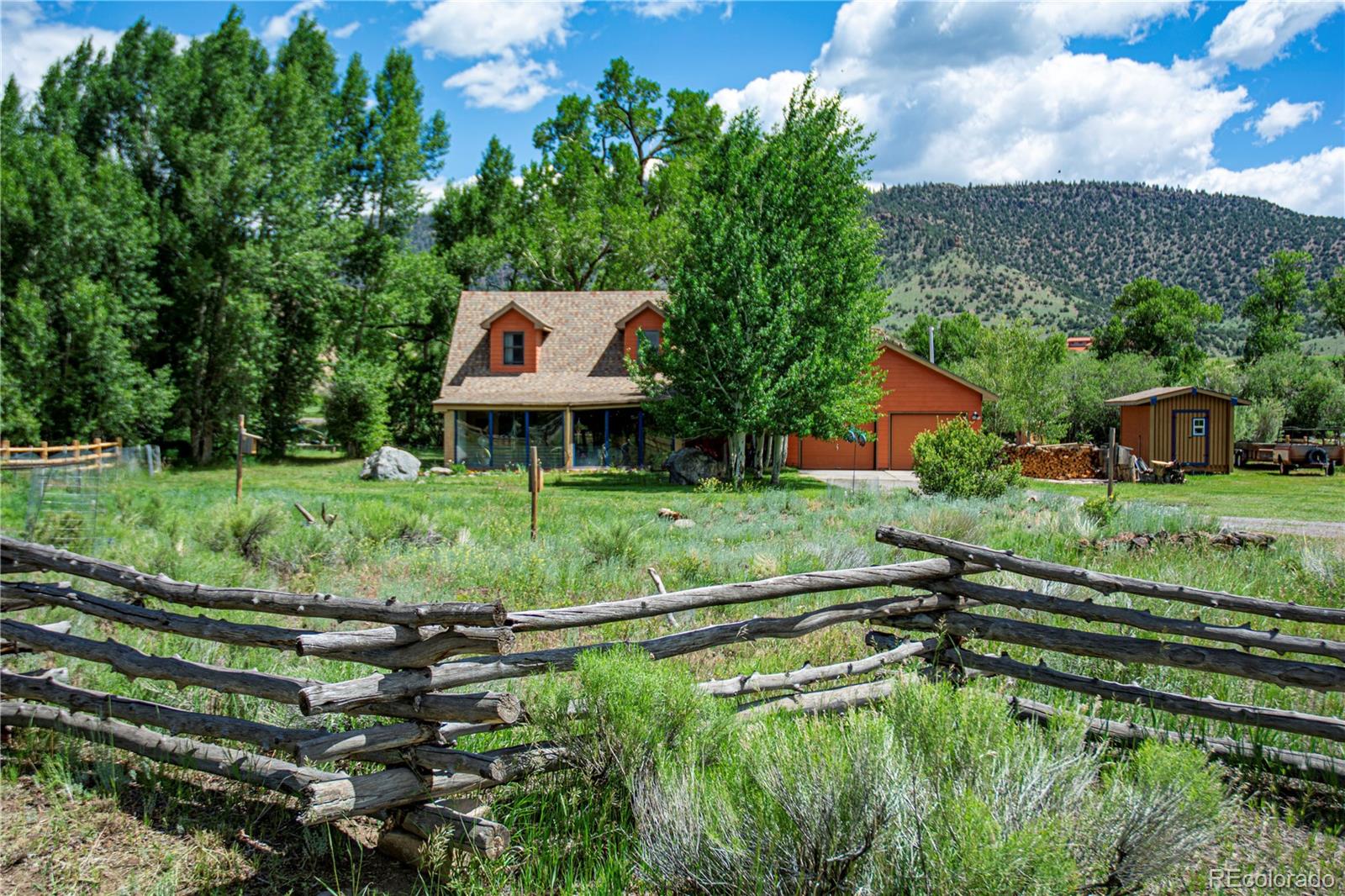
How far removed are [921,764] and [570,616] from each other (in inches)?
76.4

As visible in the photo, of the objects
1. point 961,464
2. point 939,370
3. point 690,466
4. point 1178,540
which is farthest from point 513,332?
point 1178,540

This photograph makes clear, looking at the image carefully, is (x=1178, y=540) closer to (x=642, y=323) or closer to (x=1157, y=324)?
(x=642, y=323)

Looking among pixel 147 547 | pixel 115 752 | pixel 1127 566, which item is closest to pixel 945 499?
pixel 1127 566

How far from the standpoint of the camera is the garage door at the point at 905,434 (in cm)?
3144

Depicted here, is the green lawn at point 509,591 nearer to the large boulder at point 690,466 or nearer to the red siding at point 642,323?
the large boulder at point 690,466

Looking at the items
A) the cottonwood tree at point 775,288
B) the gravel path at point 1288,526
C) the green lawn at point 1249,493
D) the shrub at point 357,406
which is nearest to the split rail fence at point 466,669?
the gravel path at point 1288,526

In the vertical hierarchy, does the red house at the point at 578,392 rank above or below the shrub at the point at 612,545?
above

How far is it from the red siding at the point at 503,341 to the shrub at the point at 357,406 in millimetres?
5249

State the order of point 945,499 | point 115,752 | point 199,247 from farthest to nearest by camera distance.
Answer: point 199,247
point 945,499
point 115,752

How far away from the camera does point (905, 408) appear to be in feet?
103

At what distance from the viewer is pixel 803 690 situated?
521 cm

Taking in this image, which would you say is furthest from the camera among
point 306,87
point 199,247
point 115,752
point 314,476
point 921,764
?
point 306,87

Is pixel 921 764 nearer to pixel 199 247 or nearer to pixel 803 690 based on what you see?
pixel 803 690

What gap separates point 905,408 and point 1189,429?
9.95 meters
